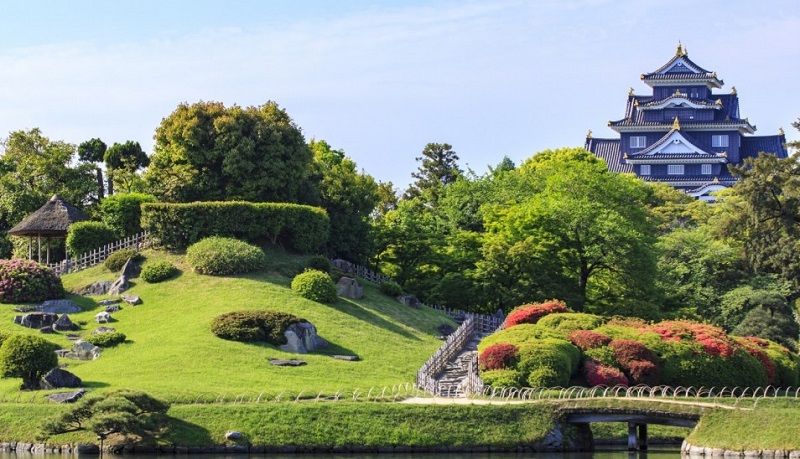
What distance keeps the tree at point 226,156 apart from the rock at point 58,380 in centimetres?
2158

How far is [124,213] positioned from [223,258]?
321 inches

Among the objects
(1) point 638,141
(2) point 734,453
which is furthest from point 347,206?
(1) point 638,141

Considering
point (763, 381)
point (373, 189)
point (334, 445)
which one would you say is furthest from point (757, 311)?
point (334, 445)

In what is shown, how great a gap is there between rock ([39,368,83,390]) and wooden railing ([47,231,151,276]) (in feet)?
62.0

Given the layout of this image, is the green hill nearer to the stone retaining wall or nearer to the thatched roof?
the thatched roof

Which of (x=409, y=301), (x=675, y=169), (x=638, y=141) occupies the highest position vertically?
(x=638, y=141)

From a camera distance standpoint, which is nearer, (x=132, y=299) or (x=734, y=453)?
(x=734, y=453)

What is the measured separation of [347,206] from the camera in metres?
74.0

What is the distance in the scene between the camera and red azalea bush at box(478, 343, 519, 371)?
52.6 m

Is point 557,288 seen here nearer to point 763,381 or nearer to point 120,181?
point 763,381

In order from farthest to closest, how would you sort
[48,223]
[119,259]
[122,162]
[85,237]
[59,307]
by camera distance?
[122,162]
[48,223]
[85,237]
[119,259]
[59,307]

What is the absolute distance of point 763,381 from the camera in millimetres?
54125

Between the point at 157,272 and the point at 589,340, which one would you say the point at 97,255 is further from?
the point at 589,340

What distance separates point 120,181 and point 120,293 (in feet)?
60.4
